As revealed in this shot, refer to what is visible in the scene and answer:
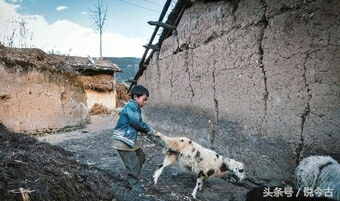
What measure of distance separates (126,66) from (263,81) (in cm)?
2630

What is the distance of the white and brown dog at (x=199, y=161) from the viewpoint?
11.5ft

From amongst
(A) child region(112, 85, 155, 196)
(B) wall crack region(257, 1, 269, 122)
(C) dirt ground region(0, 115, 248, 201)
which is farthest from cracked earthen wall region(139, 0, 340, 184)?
(A) child region(112, 85, 155, 196)

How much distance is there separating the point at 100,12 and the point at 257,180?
85.1ft

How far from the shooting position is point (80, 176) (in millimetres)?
2438

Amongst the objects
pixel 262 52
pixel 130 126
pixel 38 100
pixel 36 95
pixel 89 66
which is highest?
pixel 262 52

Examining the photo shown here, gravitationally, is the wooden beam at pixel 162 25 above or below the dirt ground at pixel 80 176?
above

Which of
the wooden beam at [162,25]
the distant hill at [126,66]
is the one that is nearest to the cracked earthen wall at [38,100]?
the wooden beam at [162,25]

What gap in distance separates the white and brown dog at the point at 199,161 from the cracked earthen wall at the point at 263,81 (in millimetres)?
299

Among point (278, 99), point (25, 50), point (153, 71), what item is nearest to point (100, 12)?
point (25, 50)

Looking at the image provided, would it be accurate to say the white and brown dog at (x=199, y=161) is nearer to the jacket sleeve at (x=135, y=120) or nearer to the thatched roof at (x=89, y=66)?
the jacket sleeve at (x=135, y=120)

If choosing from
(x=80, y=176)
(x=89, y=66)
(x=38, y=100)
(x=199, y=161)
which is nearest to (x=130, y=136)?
(x=80, y=176)

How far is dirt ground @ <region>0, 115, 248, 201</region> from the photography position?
1912 mm

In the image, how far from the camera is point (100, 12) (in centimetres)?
2600

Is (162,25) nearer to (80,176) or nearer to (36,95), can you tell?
(80,176)
